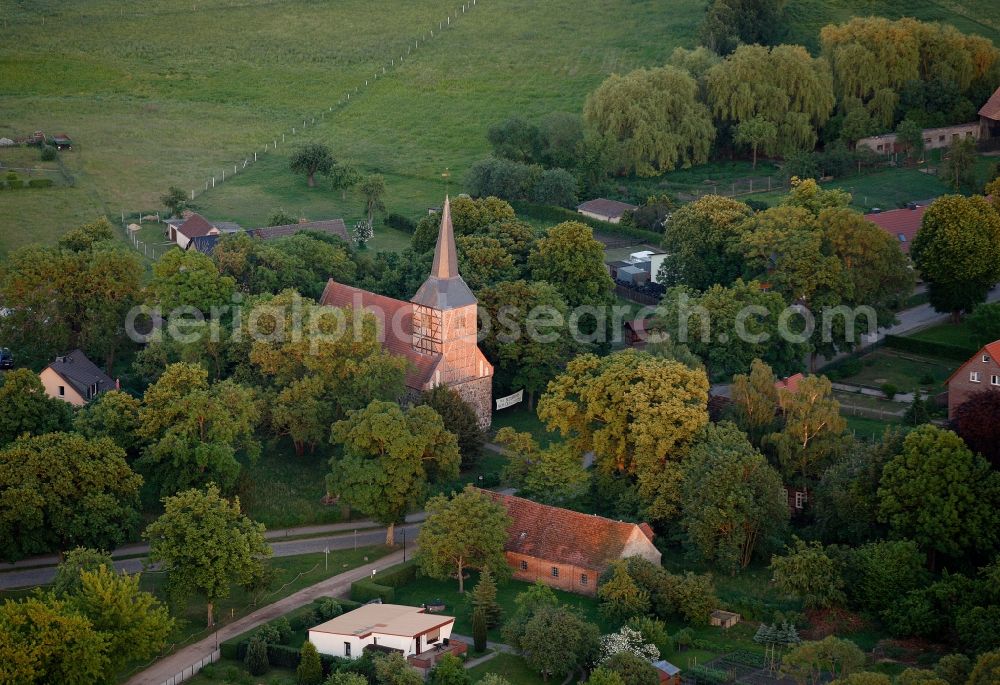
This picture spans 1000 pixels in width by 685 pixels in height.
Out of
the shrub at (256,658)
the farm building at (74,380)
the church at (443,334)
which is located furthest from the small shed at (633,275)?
the shrub at (256,658)

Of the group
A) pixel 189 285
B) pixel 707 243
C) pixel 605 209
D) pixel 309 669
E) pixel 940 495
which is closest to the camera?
pixel 309 669

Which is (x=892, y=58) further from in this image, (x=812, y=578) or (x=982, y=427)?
(x=812, y=578)

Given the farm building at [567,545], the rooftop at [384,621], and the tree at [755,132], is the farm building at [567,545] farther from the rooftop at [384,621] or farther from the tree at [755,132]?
the tree at [755,132]

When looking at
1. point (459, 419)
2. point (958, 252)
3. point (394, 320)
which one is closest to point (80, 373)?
point (394, 320)

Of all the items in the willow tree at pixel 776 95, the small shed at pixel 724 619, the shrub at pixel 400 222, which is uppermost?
the willow tree at pixel 776 95

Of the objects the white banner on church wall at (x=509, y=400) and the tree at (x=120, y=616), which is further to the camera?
the white banner on church wall at (x=509, y=400)

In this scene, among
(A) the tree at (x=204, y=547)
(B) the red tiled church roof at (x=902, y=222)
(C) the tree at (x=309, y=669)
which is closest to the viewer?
(C) the tree at (x=309, y=669)

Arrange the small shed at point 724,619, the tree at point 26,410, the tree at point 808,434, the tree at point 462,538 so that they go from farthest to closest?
1. the tree at point 26,410
2. the tree at point 808,434
3. the tree at point 462,538
4. the small shed at point 724,619
